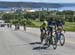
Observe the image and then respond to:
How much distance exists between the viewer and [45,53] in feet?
51.0

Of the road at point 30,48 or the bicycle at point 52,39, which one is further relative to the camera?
the bicycle at point 52,39

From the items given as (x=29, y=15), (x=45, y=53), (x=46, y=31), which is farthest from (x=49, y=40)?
(x=29, y=15)

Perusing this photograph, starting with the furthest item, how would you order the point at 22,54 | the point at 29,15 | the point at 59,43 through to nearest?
the point at 29,15 < the point at 59,43 < the point at 22,54

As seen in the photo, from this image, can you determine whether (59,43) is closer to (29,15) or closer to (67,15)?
(29,15)

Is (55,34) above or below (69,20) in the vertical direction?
above

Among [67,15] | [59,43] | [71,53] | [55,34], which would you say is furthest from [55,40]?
[67,15]

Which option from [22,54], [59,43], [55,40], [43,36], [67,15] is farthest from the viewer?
[67,15]

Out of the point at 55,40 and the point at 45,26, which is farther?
the point at 45,26

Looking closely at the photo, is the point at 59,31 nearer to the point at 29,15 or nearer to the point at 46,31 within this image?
the point at 46,31

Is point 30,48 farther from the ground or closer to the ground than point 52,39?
closer to the ground

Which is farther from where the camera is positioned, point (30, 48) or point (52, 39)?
point (52, 39)

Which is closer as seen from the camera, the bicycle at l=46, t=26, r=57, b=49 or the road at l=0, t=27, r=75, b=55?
the road at l=0, t=27, r=75, b=55

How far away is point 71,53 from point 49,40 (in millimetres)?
3811

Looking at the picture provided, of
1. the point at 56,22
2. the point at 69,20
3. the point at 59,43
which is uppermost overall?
the point at 56,22
